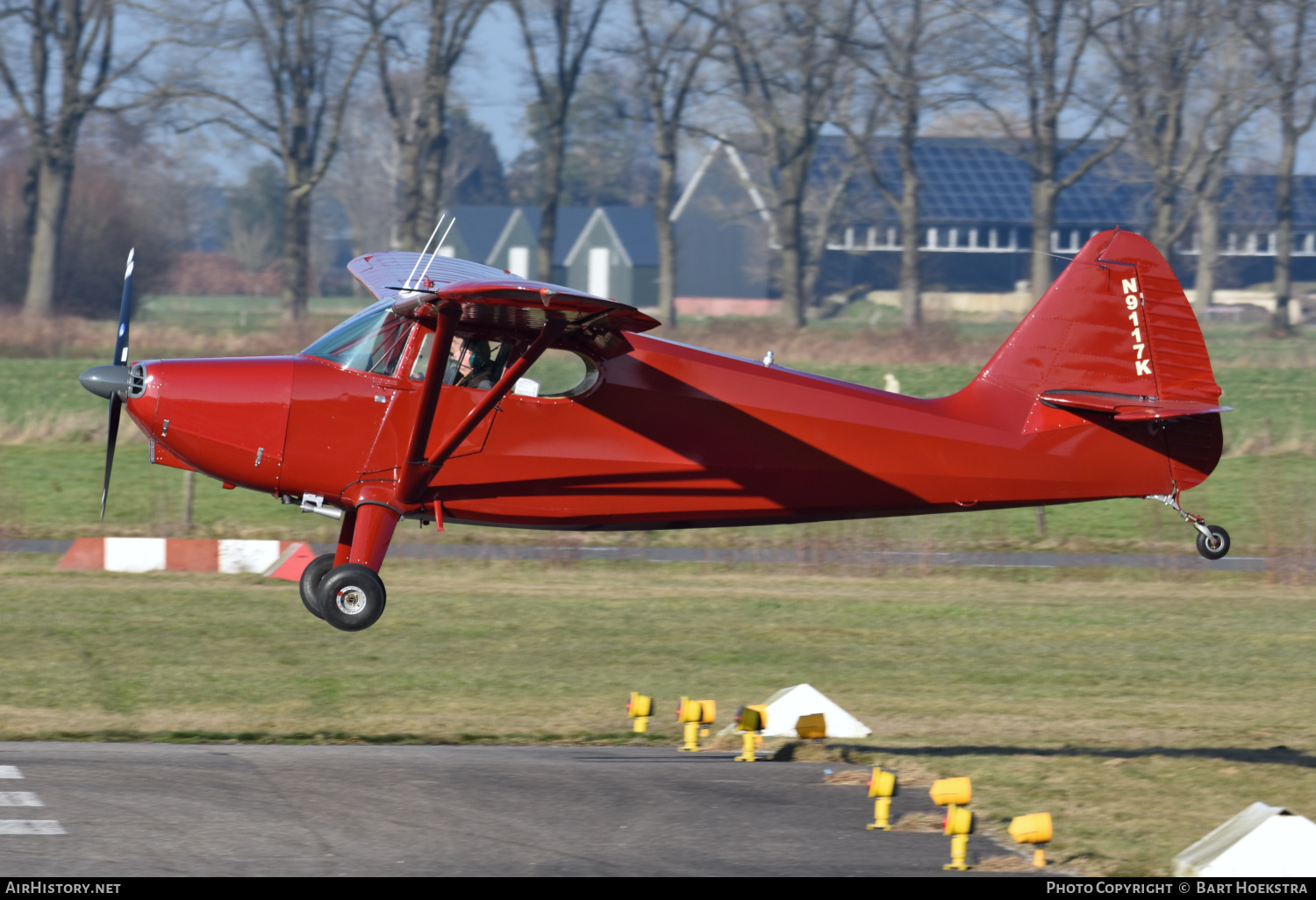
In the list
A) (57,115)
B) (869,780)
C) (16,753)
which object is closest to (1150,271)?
(869,780)

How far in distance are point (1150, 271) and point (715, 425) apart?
4.06 meters

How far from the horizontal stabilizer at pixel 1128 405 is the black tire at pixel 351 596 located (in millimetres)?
5557

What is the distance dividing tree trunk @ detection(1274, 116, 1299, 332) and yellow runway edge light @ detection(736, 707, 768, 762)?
50.3m

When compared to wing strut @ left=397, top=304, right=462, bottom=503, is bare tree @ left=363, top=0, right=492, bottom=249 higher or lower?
higher

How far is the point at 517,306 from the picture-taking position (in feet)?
30.4

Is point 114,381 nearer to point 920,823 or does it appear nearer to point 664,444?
point 664,444

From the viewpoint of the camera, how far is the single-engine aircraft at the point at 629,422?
10234mm

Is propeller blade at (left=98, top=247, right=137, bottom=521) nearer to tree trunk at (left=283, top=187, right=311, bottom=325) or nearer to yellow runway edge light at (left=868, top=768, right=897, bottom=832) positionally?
yellow runway edge light at (left=868, top=768, right=897, bottom=832)

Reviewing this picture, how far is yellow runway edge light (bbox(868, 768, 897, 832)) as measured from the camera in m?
10.2

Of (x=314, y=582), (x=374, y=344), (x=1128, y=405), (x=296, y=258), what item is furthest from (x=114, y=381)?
(x=296, y=258)

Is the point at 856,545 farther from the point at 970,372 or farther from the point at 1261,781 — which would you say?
the point at 970,372

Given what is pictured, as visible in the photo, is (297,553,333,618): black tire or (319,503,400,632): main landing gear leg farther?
(297,553,333,618): black tire

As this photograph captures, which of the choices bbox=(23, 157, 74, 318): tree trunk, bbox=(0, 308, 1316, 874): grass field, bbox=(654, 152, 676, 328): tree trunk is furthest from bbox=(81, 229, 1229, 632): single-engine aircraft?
bbox=(654, 152, 676, 328): tree trunk

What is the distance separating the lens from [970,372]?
39.8 m
